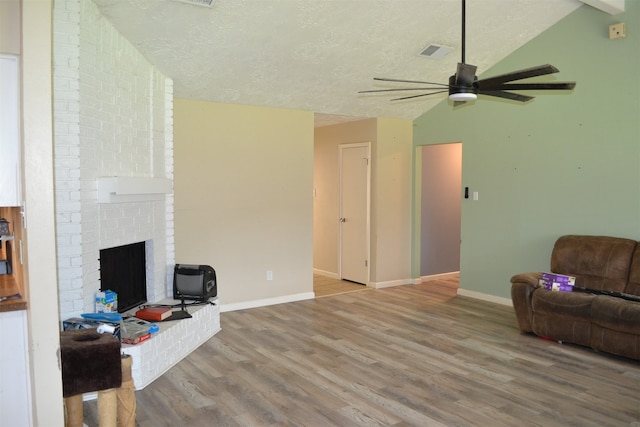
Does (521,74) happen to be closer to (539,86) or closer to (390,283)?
(539,86)

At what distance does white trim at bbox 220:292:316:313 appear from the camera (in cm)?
578

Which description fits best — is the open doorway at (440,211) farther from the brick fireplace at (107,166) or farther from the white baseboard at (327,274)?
the brick fireplace at (107,166)

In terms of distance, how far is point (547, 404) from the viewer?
332 centimetres

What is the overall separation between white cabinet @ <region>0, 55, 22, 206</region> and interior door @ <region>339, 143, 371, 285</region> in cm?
525

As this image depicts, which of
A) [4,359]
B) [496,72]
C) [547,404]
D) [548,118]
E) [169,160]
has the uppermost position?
[496,72]

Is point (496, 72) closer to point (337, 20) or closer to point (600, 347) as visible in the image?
point (337, 20)

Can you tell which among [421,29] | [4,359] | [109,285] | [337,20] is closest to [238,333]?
[109,285]

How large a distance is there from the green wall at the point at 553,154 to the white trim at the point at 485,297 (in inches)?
2.0

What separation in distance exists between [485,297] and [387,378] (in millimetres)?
3027

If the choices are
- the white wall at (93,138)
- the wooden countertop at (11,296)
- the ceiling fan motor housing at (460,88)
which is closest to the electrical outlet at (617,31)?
the ceiling fan motor housing at (460,88)

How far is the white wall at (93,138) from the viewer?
3.41 metres

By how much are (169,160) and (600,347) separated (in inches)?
171

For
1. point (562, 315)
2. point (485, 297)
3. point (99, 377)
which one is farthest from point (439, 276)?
point (99, 377)

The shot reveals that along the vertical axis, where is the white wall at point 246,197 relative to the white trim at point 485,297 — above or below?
above
